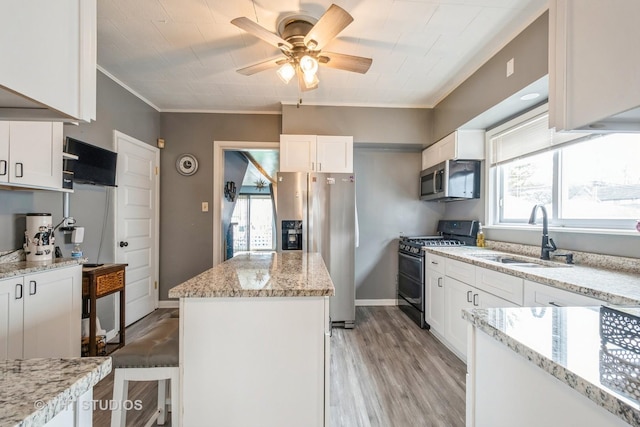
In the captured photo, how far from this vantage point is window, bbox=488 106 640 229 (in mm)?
1824

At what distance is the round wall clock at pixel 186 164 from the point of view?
3.76m

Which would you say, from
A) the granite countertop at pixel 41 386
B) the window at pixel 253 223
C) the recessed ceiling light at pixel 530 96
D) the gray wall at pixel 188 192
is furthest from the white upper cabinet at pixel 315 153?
the window at pixel 253 223

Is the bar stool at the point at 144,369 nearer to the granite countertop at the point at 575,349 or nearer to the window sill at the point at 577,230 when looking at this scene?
the granite countertop at the point at 575,349

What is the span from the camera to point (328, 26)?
1743 mm

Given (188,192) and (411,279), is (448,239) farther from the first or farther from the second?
(188,192)

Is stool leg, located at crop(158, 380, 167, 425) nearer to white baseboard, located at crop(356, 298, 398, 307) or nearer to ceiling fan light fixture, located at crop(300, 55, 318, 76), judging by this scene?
ceiling fan light fixture, located at crop(300, 55, 318, 76)

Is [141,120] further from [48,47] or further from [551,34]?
[551,34]

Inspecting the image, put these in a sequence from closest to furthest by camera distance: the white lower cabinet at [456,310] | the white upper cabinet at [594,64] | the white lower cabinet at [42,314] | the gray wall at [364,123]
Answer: the white upper cabinet at [594,64], the white lower cabinet at [42,314], the white lower cabinet at [456,310], the gray wall at [364,123]

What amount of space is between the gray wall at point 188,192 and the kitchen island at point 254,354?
106 inches

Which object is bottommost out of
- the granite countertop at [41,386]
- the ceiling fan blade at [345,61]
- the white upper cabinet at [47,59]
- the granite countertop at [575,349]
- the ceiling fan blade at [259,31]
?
the granite countertop at [41,386]

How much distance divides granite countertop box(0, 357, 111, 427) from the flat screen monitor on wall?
2.37 m

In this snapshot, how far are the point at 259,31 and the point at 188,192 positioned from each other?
2.57 metres

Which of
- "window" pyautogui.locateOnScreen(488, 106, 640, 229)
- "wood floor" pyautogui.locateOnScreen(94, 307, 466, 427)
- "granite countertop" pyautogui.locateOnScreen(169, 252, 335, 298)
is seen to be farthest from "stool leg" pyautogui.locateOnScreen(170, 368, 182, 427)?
"window" pyautogui.locateOnScreen(488, 106, 640, 229)

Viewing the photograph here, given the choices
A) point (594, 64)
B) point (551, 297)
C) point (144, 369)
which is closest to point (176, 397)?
point (144, 369)
